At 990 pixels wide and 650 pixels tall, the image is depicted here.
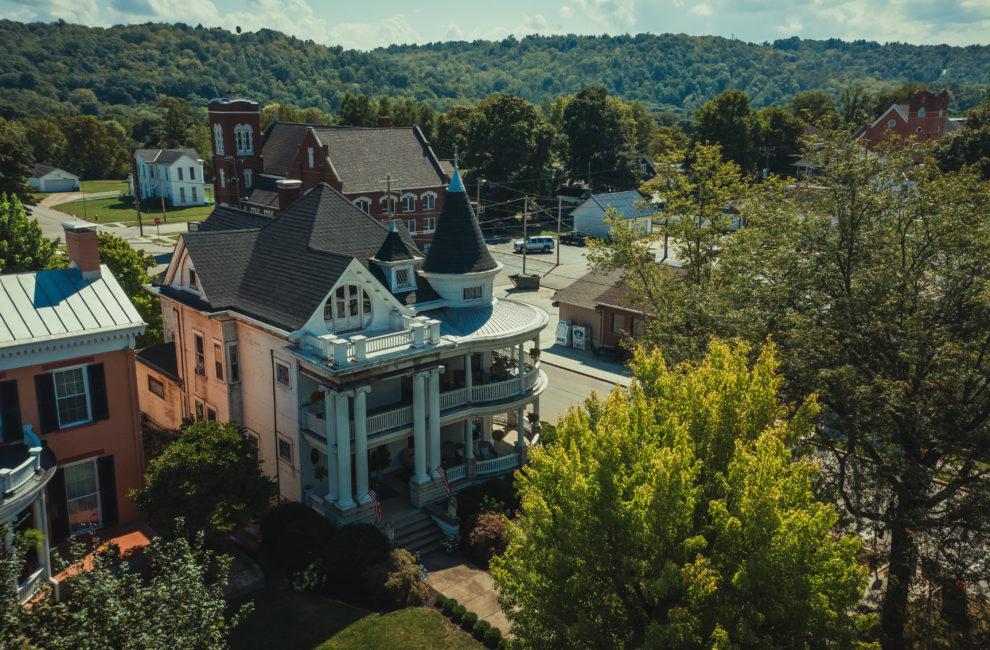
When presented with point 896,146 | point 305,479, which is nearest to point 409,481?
point 305,479

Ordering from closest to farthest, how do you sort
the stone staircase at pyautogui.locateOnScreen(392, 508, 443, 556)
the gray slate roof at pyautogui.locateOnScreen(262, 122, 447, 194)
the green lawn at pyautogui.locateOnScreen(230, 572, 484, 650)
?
the green lawn at pyautogui.locateOnScreen(230, 572, 484, 650) → the stone staircase at pyautogui.locateOnScreen(392, 508, 443, 556) → the gray slate roof at pyautogui.locateOnScreen(262, 122, 447, 194)

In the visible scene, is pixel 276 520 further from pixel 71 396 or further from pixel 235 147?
pixel 235 147

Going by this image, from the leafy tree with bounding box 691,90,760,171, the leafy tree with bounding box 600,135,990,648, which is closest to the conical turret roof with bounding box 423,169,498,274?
the leafy tree with bounding box 600,135,990,648

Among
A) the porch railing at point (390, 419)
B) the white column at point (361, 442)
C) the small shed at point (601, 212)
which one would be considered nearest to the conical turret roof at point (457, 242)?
the porch railing at point (390, 419)

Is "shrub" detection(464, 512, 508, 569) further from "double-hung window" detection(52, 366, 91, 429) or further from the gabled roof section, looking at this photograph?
the gabled roof section

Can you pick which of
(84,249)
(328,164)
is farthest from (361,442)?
(328,164)
